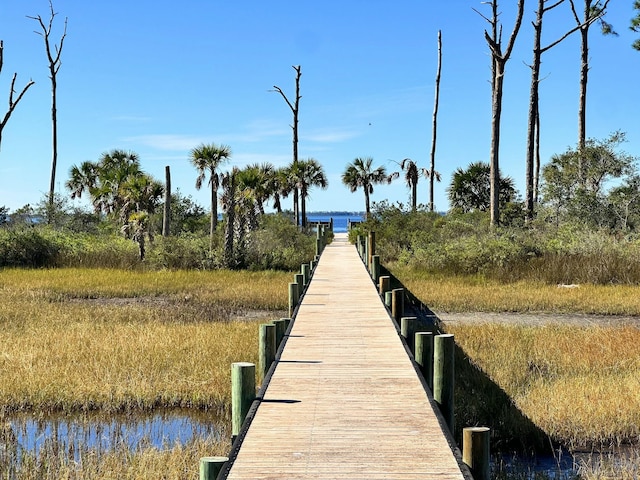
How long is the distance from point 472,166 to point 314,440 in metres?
32.7

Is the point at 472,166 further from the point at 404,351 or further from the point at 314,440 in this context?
the point at 314,440

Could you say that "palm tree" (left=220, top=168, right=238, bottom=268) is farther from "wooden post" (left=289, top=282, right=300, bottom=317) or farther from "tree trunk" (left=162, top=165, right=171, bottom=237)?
"wooden post" (left=289, top=282, right=300, bottom=317)

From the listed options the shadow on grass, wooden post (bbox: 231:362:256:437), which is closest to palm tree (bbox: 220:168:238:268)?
the shadow on grass

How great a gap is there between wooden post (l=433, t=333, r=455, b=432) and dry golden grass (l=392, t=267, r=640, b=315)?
9.58 m

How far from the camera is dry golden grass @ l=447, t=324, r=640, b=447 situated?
293 inches

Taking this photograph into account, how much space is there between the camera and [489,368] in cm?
985

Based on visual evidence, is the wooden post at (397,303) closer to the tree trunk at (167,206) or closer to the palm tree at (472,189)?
the tree trunk at (167,206)

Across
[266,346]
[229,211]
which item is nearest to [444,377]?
[266,346]

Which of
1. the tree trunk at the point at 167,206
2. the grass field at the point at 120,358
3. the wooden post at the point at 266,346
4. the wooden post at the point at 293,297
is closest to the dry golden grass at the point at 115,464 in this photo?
the grass field at the point at 120,358

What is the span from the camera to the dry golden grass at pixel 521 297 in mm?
16109

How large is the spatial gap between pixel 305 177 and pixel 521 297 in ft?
78.8

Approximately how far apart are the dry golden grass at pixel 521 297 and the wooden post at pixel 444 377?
9584 millimetres

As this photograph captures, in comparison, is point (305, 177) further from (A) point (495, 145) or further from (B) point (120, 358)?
(B) point (120, 358)

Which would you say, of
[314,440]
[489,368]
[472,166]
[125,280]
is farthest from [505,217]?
[314,440]
